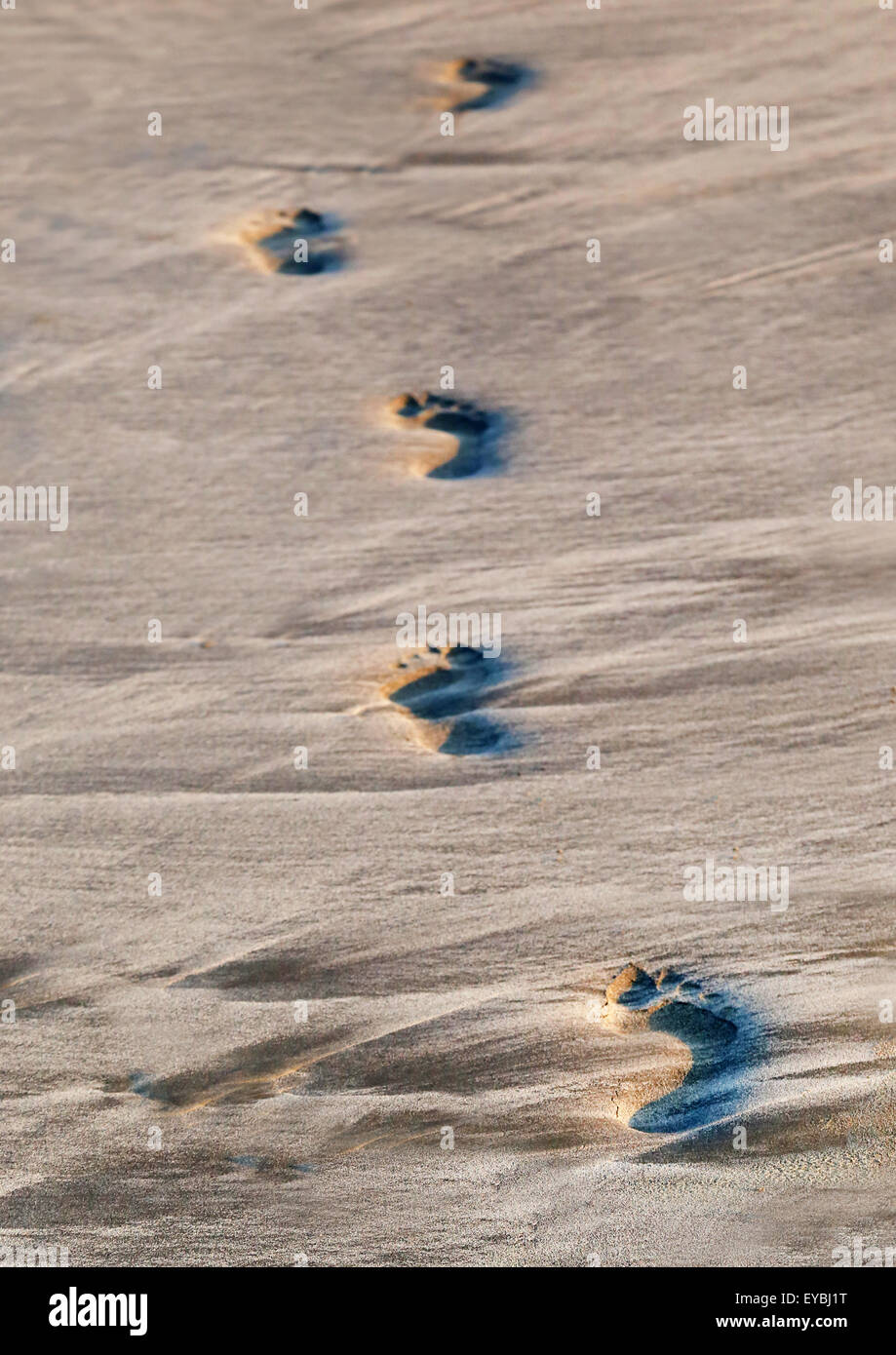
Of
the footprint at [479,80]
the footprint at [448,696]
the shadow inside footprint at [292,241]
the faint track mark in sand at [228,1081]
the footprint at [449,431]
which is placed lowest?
the faint track mark in sand at [228,1081]

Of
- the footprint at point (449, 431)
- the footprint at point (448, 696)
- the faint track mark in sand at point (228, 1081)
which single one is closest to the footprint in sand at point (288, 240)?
the footprint at point (449, 431)

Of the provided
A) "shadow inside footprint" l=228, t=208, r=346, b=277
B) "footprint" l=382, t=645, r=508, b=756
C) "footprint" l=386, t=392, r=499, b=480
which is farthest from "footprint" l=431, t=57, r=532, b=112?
"footprint" l=382, t=645, r=508, b=756

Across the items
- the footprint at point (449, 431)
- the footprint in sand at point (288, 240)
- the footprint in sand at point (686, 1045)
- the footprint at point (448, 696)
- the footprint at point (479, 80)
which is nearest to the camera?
the footprint in sand at point (686, 1045)

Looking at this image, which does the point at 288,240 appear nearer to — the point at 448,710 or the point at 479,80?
the point at 479,80

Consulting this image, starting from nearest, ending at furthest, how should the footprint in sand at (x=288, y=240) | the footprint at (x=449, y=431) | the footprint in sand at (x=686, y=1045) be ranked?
the footprint in sand at (x=686, y=1045)
the footprint at (x=449, y=431)
the footprint in sand at (x=288, y=240)

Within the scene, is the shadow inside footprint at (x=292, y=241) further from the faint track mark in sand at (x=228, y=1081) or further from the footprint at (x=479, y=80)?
the faint track mark in sand at (x=228, y=1081)

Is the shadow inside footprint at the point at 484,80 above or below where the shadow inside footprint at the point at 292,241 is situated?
above

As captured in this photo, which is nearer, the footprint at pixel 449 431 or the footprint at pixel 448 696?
the footprint at pixel 448 696
